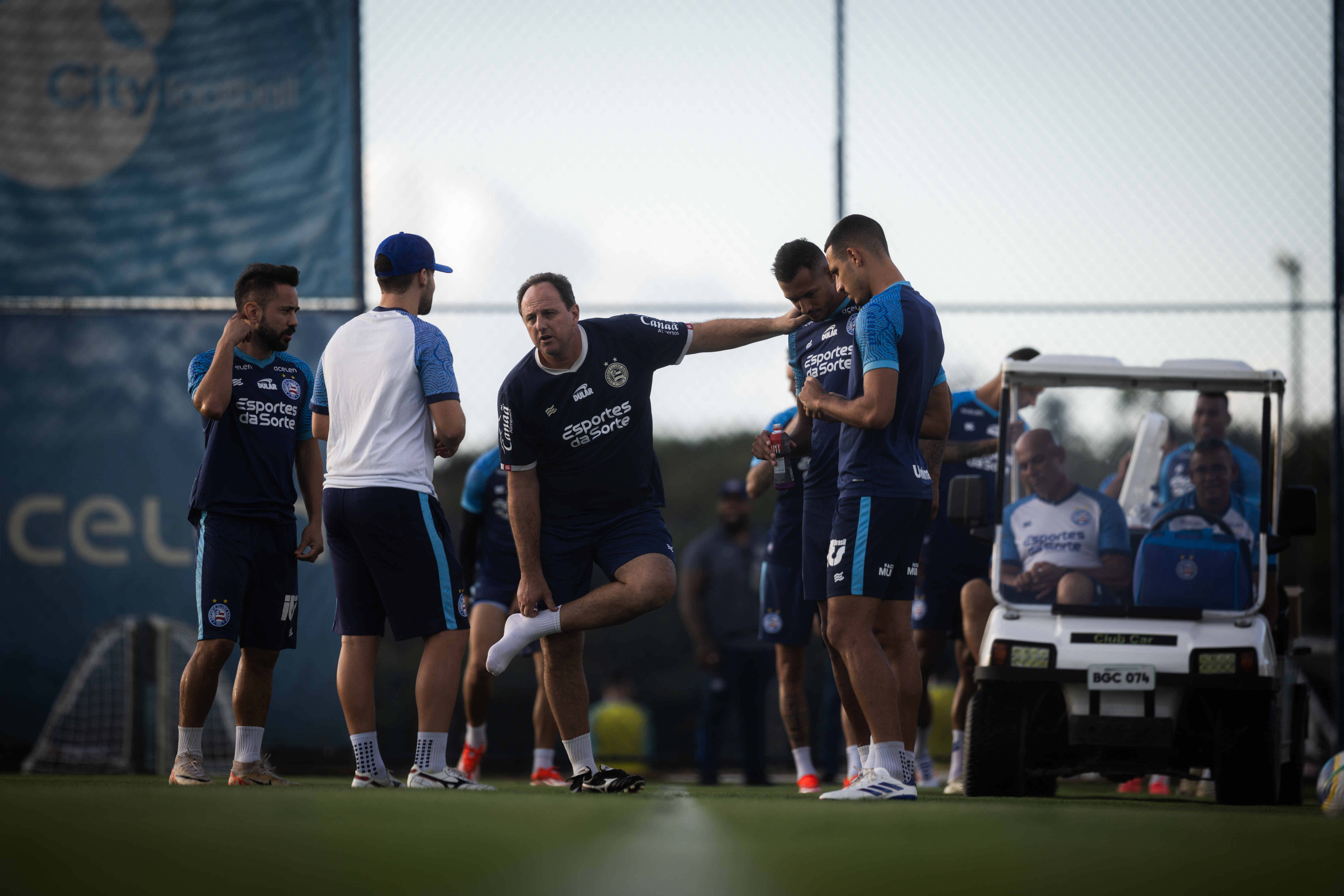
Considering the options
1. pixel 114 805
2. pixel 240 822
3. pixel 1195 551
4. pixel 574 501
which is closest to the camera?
pixel 240 822

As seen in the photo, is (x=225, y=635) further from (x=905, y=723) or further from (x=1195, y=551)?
(x=1195, y=551)

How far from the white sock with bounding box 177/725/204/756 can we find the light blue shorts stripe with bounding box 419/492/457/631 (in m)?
1.17

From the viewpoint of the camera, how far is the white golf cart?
513 centimetres

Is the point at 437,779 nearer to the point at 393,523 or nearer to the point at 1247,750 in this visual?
the point at 393,523

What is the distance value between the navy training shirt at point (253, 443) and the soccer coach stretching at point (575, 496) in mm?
1080

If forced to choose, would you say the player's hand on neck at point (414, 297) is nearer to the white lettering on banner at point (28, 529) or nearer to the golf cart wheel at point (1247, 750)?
the golf cart wheel at point (1247, 750)

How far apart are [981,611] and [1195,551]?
141 centimetres

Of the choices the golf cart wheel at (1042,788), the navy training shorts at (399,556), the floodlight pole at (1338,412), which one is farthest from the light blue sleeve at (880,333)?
the floodlight pole at (1338,412)

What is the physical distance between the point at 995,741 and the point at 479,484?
3278mm

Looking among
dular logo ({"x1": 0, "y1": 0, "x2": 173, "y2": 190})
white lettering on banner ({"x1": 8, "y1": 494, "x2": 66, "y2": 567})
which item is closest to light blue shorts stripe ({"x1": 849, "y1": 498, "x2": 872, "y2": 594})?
white lettering on banner ({"x1": 8, "y1": 494, "x2": 66, "y2": 567})

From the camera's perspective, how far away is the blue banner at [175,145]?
340 inches

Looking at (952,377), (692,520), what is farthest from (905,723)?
(692,520)

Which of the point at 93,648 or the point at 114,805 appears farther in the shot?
the point at 93,648

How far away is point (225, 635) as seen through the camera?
17.2ft
